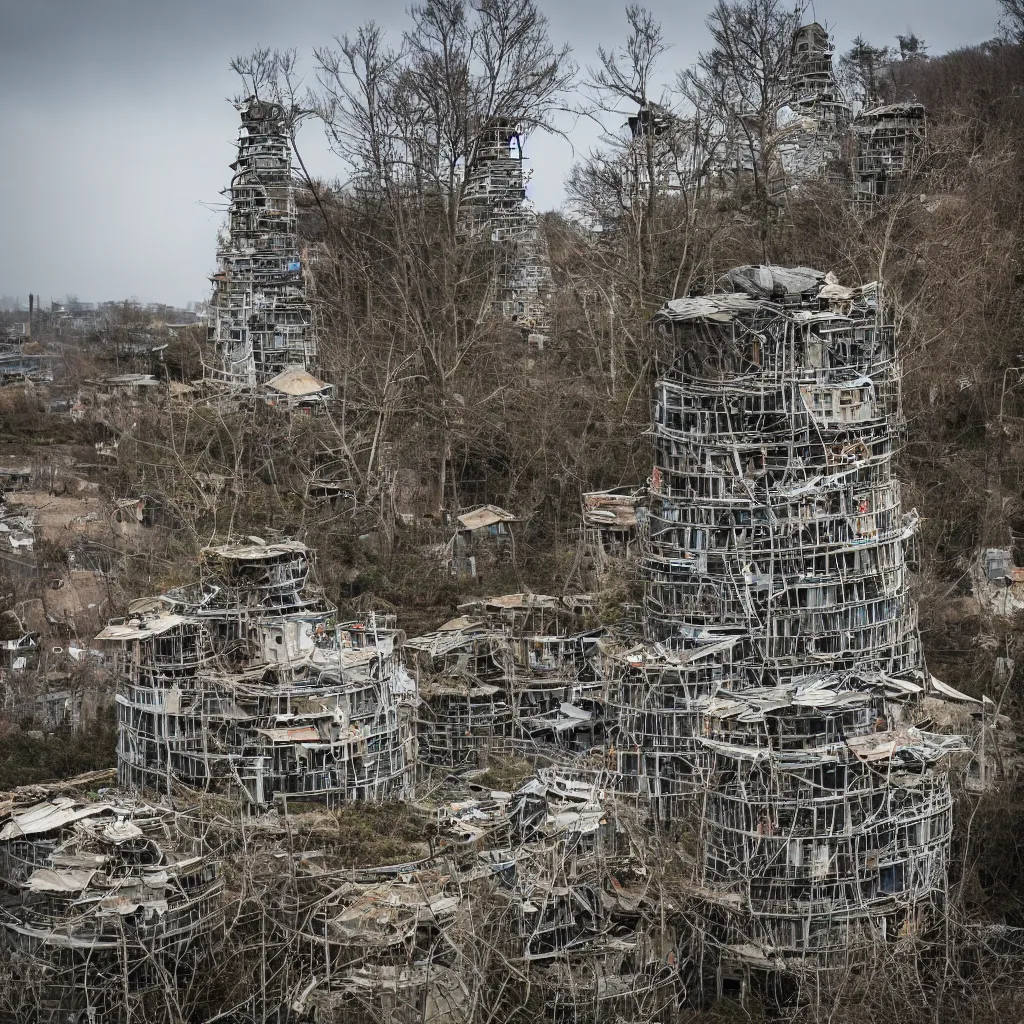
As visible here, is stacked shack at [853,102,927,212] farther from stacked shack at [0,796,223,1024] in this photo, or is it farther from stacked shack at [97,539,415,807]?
stacked shack at [0,796,223,1024]

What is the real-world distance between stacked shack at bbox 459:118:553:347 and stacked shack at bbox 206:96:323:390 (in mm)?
6631

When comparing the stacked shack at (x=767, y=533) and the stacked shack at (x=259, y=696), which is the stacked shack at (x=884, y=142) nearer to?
the stacked shack at (x=767, y=533)

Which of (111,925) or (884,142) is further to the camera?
(884,142)

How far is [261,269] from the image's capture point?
73625mm

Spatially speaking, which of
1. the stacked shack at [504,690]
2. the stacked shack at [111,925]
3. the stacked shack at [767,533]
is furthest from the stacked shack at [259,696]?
the stacked shack at [767,533]

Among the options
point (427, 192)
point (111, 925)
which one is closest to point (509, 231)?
point (427, 192)

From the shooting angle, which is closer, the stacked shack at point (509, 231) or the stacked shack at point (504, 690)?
the stacked shack at point (504, 690)

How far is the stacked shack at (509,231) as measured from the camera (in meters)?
76.1

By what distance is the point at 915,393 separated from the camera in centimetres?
5856

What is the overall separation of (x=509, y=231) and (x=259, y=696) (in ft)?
143

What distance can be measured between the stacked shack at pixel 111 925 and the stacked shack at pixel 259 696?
4.84 meters

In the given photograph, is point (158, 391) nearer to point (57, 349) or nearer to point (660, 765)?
point (57, 349)

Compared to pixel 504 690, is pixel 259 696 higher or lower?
higher

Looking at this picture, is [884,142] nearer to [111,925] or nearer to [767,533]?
[767,533]
